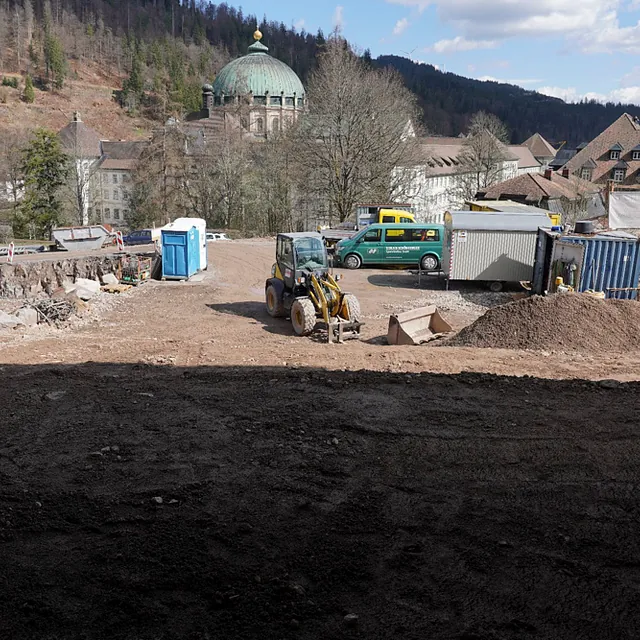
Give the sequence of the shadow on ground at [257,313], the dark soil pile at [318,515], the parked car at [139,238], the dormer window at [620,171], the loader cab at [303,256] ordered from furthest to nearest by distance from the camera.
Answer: the dormer window at [620,171], the parked car at [139,238], the shadow on ground at [257,313], the loader cab at [303,256], the dark soil pile at [318,515]

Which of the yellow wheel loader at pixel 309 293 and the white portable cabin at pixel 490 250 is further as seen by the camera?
the white portable cabin at pixel 490 250

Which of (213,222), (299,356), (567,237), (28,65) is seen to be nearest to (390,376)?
(299,356)

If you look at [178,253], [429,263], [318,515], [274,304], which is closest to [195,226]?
[178,253]

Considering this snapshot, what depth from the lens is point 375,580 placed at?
16.3 feet

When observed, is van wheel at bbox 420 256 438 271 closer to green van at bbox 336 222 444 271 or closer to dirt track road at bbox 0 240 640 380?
green van at bbox 336 222 444 271

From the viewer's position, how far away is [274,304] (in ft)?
56.7

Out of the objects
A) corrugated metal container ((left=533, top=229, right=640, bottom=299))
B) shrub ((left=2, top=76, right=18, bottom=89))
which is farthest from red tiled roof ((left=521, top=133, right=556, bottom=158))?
corrugated metal container ((left=533, top=229, right=640, bottom=299))

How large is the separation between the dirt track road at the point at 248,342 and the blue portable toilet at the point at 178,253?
832mm

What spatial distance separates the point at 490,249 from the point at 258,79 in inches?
3244

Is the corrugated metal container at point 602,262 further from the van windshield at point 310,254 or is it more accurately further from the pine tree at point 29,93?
the pine tree at point 29,93

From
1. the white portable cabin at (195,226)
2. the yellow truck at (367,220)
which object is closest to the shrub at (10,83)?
the yellow truck at (367,220)

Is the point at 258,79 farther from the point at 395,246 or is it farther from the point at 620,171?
the point at 395,246

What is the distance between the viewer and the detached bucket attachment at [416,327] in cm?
1457

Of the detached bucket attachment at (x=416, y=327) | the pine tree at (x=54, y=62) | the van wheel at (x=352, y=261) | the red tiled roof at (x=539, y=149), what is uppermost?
the pine tree at (x=54, y=62)
